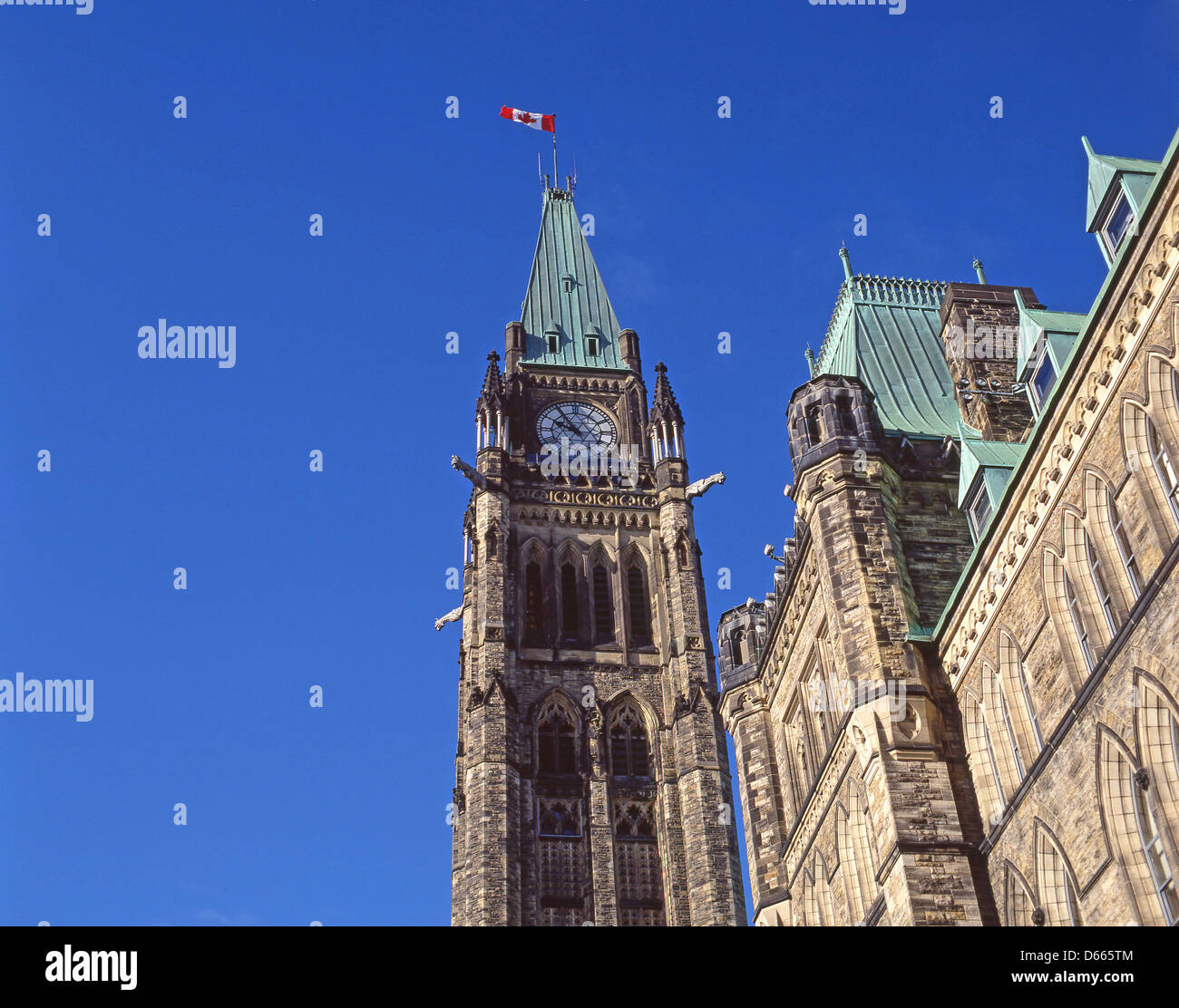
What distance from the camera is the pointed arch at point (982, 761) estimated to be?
23.0m

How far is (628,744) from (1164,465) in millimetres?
49850

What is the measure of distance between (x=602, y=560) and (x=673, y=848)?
626 inches

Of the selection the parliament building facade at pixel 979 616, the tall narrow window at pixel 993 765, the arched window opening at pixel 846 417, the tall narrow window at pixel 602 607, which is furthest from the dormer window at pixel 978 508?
the tall narrow window at pixel 602 607

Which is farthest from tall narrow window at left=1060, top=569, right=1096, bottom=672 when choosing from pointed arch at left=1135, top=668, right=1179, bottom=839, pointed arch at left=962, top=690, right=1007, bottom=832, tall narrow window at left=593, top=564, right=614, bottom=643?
tall narrow window at left=593, top=564, right=614, bottom=643

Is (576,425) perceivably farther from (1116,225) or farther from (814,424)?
(1116,225)

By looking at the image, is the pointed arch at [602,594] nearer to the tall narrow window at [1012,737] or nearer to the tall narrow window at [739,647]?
the tall narrow window at [739,647]

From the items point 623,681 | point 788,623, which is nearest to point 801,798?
point 788,623

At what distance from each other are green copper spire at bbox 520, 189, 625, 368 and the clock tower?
407 millimetres

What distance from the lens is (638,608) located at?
235ft

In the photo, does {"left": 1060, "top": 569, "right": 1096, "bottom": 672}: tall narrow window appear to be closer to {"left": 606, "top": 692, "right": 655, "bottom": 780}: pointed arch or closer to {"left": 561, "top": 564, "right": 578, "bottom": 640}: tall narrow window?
{"left": 606, "top": 692, "right": 655, "bottom": 780}: pointed arch

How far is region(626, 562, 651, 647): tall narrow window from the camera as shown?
70500 millimetres
